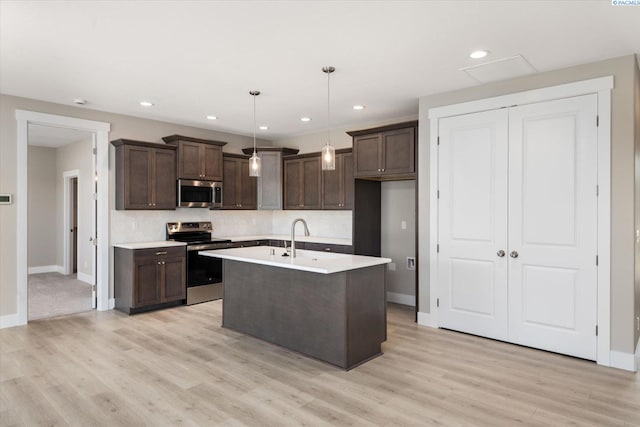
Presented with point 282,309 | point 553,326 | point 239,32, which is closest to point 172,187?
point 282,309

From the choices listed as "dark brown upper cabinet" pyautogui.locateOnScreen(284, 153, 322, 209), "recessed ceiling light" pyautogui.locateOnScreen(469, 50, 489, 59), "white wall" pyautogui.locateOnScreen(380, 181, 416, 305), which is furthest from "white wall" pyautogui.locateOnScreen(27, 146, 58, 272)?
"recessed ceiling light" pyautogui.locateOnScreen(469, 50, 489, 59)

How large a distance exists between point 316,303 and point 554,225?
2.35 metres

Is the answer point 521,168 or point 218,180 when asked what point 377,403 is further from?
point 218,180

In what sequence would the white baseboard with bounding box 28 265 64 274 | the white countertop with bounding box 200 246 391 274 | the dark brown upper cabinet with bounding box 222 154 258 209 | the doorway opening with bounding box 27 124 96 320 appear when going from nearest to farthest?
1. the white countertop with bounding box 200 246 391 274
2. the dark brown upper cabinet with bounding box 222 154 258 209
3. the doorway opening with bounding box 27 124 96 320
4. the white baseboard with bounding box 28 265 64 274

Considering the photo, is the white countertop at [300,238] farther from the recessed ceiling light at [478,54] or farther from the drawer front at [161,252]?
the recessed ceiling light at [478,54]

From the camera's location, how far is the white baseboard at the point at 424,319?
183 inches

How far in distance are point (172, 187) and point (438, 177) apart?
12.3 ft

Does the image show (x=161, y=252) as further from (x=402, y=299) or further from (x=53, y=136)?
(x=53, y=136)

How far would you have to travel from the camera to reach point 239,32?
9.97 ft

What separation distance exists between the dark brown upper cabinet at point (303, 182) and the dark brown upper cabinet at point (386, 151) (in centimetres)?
108

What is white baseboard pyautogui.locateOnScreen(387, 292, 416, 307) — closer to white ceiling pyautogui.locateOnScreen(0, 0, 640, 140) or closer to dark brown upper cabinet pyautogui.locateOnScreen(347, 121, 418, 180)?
dark brown upper cabinet pyautogui.locateOnScreen(347, 121, 418, 180)

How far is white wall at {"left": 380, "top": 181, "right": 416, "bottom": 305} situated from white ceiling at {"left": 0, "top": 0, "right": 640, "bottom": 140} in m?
1.46

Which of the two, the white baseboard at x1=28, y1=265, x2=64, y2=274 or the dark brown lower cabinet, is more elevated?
the dark brown lower cabinet

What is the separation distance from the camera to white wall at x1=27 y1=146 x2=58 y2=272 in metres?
8.37
